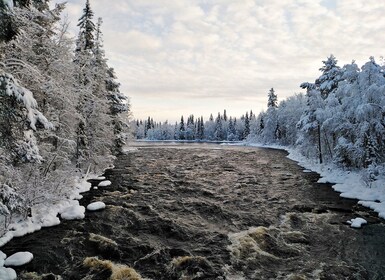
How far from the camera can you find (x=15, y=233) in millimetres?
11609

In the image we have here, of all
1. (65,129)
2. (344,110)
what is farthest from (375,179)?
(65,129)

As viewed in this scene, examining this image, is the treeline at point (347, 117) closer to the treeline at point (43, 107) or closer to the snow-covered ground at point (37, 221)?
the snow-covered ground at point (37, 221)

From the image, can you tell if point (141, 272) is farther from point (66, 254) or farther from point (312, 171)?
point (312, 171)

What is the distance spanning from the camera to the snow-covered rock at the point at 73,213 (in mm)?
14121

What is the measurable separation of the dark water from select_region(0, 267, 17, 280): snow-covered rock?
0.47 m

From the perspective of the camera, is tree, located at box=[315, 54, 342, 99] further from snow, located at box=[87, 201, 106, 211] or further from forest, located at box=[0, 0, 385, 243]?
snow, located at box=[87, 201, 106, 211]

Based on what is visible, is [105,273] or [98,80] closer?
[105,273]

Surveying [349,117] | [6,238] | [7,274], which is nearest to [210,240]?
[7,274]

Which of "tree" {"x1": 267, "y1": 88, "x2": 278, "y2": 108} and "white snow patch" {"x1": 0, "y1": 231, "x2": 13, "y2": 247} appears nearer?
"white snow patch" {"x1": 0, "y1": 231, "x2": 13, "y2": 247}

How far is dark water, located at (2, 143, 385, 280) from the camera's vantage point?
9391mm

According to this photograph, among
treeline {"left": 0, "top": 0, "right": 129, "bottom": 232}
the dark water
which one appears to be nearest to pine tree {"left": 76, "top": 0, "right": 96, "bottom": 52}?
treeline {"left": 0, "top": 0, "right": 129, "bottom": 232}

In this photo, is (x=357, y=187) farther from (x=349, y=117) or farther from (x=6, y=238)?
(x=6, y=238)

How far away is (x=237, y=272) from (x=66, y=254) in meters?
6.08

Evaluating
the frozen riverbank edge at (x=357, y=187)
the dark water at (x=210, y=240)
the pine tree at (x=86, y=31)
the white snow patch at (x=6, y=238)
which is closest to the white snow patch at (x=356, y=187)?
the frozen riverbank edge at (x=357, y=187)
